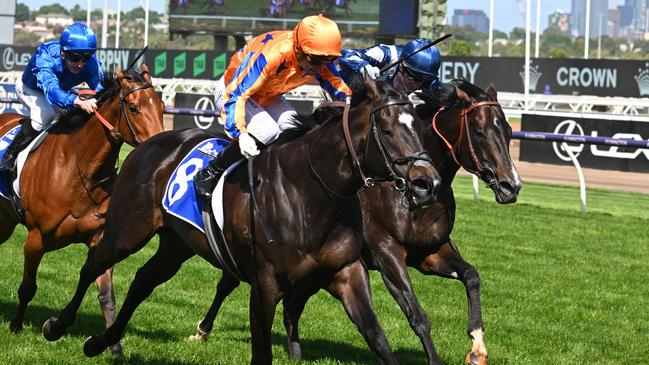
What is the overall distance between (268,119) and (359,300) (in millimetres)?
1051

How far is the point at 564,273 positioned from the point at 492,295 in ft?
3.97

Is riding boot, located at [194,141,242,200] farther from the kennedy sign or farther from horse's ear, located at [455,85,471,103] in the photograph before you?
the kennedy sign

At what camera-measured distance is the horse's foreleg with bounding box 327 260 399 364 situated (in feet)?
14.8

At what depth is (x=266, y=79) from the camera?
4953 mm

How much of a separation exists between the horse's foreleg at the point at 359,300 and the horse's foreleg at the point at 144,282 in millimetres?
1325

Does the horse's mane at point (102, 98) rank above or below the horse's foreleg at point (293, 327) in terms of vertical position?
above

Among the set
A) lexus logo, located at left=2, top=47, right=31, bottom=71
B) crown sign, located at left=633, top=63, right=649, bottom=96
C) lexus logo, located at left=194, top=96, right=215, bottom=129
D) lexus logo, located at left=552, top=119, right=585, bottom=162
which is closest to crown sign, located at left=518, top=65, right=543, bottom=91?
crown sign, located at left=633, top=63, right=649, bottom=96

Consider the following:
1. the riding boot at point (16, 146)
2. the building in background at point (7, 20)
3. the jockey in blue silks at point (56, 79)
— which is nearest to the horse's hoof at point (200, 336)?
the jockey in blue silks at point (56, 79)

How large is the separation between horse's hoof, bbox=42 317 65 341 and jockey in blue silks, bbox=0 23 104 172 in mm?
1288

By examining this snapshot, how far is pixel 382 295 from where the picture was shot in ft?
25.9

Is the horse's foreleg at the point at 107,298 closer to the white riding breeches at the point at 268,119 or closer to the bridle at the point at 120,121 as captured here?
the bridle at the point at 120,121

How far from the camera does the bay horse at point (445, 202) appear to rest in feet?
18.3

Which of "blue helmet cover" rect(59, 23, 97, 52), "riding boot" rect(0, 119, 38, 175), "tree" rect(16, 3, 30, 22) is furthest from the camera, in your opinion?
"tree" rect(16, 3, 30, 22)

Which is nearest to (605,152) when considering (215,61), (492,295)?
(492,295)
